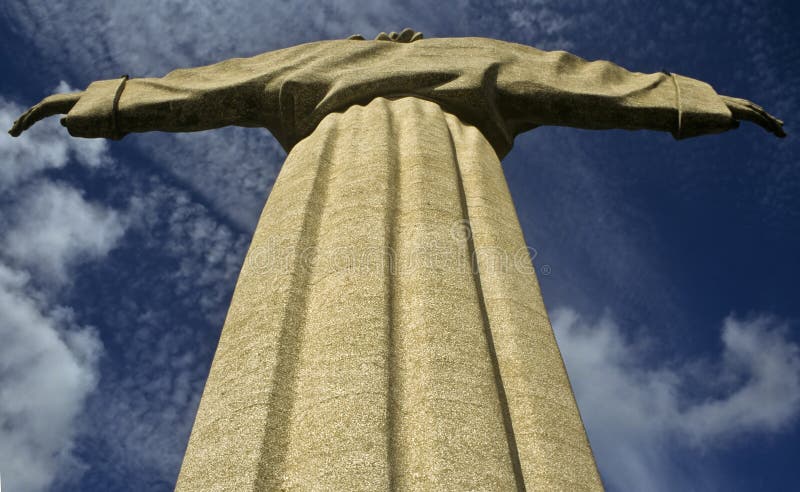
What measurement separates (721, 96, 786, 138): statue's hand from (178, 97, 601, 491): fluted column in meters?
3.06

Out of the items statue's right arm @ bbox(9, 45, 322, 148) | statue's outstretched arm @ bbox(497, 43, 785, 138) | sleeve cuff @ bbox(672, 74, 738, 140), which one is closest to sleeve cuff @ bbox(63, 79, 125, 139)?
statue's right arm @ bbox(9, 45, 322, 148)

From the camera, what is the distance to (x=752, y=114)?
6.34 meters

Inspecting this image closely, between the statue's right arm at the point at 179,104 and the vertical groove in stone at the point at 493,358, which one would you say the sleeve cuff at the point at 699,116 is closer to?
the vertical groove in stone at the point at 493,358

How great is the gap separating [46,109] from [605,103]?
5.04 m

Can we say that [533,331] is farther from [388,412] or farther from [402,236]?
[388,412]

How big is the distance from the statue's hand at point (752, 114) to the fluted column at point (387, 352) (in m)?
3.06

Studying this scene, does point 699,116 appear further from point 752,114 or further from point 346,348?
point 346,348

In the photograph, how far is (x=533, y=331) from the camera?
3777 millimetres

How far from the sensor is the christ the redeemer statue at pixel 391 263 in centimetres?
288

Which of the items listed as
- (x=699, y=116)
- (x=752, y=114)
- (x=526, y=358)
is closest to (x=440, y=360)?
(x=526, y=358)

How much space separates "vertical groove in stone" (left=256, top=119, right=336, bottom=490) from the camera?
2.83 m

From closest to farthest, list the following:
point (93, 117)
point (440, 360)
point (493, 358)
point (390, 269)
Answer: point (440, 360) → point (493, 358) → point (390, 269) → point (93, 117)

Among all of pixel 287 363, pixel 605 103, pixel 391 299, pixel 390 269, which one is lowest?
pixel 287 363

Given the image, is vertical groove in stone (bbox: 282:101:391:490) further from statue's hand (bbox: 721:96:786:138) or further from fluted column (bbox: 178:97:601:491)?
statue's hand (bbox: 721:96:786:138)
